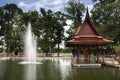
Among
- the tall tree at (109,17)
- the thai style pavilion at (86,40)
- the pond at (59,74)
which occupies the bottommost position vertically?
the pond at (59,74)

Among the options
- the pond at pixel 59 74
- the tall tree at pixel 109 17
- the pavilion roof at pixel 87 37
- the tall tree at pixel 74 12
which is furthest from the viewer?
the tall tree at pixel 74 12

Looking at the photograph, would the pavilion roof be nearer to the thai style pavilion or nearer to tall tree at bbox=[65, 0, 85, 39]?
the thai style pavilion

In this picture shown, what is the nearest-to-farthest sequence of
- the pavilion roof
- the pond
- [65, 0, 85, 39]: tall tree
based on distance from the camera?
1. the pond
2. the pavilion roof
3. [65, 0, 85, 39]: tall tree

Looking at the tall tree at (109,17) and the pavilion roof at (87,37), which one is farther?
the tall tree at (109,17)

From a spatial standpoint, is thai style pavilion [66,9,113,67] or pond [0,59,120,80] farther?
thai style pavilion [66,9,113,67]

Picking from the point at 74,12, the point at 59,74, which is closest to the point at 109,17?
the point at 74,12

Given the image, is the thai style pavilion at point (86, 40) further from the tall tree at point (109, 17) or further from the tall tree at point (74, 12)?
the tall tree at point (74, 12)

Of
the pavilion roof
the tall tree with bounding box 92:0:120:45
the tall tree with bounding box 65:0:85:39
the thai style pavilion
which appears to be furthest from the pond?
the tall tree with bounding box 65:0:85:39

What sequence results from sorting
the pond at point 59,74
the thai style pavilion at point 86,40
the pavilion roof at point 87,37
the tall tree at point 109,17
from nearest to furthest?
the pond at point 59,74 < the thai style pavilion at point 86,40 < the pavilion roof at point 87,37 < the tall tree at point 109,17

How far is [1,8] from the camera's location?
73.2 metres

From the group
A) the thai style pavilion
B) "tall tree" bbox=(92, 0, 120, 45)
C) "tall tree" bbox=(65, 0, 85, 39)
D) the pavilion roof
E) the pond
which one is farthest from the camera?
"tall tree" bbox=(65, 0, 85, 39)

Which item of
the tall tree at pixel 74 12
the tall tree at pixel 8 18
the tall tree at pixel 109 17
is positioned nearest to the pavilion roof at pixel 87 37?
the tall tree at pixel 109 17

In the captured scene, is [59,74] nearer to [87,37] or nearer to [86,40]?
[86,40]

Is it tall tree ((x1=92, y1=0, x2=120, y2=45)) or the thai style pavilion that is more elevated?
tall tree ((x1=92, y1=0, x2=120, y2=45))
